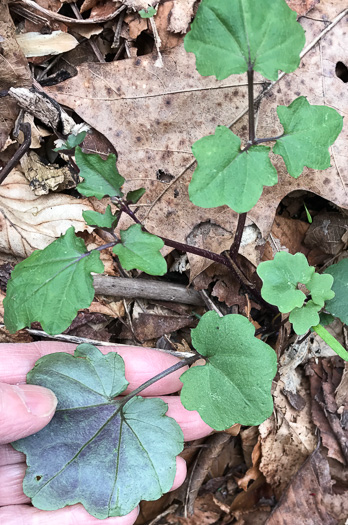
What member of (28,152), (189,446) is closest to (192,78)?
(28,152)

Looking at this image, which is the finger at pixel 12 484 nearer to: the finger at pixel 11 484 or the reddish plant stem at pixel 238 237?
the finger at pixel 11 484

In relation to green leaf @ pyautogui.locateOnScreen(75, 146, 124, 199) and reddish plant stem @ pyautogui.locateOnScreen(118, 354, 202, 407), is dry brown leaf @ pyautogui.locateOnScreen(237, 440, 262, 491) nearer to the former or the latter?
reddish plant stem @ pyautogui.locateOnScreen(118, 354, 202, 407)

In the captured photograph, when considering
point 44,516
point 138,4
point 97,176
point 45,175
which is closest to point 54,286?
point 97,176

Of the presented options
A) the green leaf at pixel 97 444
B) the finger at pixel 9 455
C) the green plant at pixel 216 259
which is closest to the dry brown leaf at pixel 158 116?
the green plant at pixel 216 259

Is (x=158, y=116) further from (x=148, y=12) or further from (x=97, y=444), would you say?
(x=97, y=444)

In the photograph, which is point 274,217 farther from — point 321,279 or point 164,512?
point 164,512
